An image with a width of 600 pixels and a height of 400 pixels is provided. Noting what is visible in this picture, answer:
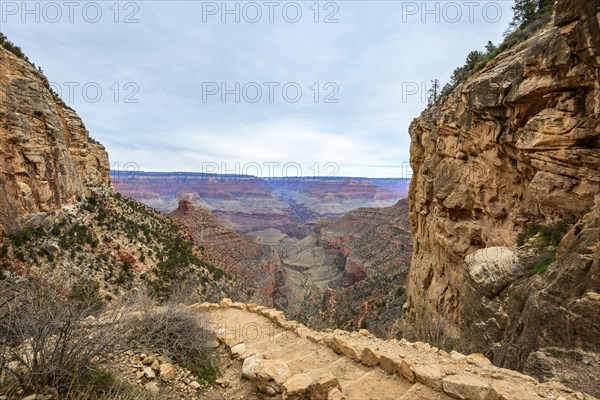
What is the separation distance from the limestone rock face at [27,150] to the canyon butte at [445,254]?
0.36 feet

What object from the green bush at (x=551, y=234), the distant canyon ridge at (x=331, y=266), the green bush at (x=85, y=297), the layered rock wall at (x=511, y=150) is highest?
the layered rock wall at (x=511, y=150)

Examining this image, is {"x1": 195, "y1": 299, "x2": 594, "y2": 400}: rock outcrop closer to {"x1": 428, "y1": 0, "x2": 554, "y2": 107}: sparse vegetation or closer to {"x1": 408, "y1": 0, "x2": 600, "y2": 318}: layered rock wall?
{"x1": 408, "y1": 0, "x2": 600, "y2": 318}: layered rock wall

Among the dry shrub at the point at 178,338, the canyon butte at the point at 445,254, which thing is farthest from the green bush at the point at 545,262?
the dry shrub at the point at 178,338

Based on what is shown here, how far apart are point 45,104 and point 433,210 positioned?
31.0 m

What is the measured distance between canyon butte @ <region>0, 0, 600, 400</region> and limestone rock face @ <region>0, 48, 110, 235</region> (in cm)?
11

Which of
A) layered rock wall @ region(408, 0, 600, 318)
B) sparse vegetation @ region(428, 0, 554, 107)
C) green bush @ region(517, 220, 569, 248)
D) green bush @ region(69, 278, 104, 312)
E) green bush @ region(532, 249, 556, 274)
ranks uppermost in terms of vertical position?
sparse vegetation @ region(428, 0, 554, 107)

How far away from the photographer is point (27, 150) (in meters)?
21.5

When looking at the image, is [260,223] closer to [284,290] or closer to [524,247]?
[284,290]

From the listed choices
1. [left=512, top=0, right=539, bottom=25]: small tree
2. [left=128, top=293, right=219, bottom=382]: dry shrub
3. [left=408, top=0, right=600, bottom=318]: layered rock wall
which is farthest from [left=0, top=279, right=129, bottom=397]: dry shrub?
[left=512, top=0, right=539, bottom=25]: small tree

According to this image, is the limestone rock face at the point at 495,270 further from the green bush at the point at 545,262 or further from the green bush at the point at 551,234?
the green bush at the point at 551,234

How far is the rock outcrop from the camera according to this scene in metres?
4.68

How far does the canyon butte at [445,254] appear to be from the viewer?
5.83 m

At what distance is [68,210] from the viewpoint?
25750 millimetres

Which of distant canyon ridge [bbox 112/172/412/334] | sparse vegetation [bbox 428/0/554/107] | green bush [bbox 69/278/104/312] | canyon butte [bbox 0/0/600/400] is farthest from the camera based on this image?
distant canyon ridge [bbox 112/172/412/334]
